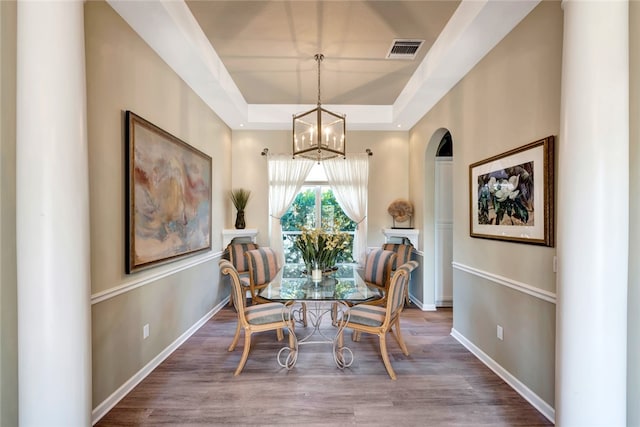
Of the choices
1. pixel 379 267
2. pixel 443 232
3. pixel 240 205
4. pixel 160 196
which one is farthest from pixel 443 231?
pixel 160 196

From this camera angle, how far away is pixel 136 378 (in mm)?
2369

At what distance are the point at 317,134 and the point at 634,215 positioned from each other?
227 centimetres

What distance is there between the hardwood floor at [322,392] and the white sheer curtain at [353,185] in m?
2.20

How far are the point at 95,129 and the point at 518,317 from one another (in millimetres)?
3423

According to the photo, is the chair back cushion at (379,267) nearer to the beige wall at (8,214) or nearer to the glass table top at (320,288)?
the glass table top at (320,288)

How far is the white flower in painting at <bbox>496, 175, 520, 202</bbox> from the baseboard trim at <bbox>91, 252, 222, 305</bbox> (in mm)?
3140

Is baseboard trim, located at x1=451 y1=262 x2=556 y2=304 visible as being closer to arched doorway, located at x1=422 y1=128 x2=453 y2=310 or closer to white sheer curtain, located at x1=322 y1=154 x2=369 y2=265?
arched doorway, located at x1=422 y1=128 x2=453 y2=310

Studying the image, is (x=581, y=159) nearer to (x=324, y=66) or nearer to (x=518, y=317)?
(x=518, y=317)

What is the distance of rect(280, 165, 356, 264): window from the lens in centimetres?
505

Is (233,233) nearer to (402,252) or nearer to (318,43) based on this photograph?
(402,252)

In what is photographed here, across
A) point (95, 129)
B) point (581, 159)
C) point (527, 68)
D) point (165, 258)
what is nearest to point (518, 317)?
point (581, 159)

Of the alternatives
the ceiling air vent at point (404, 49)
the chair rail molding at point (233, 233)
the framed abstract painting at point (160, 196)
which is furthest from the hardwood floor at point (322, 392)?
the ceiling air vent at point (404, 49)

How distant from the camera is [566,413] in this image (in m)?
1.55

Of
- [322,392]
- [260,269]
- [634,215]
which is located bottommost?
[322,392]
